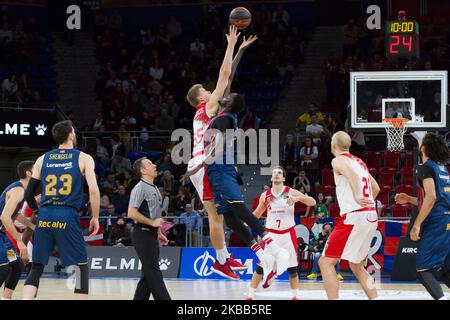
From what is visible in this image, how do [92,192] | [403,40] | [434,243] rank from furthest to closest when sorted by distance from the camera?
[403,40], [434,243], [92,192]

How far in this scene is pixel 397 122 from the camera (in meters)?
18.6

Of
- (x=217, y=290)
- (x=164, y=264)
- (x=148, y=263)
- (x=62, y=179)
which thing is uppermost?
(x=62, y=179)

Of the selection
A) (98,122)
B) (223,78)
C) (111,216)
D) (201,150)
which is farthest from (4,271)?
(98,122)

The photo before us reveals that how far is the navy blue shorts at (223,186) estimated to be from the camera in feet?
33.4

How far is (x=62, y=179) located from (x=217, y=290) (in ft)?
23.5

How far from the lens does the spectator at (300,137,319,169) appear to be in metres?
22.6

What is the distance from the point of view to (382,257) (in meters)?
19.4

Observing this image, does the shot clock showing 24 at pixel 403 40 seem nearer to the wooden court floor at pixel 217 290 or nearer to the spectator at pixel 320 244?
the spectator at pixel 320 244

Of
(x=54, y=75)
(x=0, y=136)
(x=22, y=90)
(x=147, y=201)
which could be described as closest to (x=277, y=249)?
(x=147, y=201)

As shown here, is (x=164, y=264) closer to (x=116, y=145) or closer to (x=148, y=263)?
(x=116, y=145)

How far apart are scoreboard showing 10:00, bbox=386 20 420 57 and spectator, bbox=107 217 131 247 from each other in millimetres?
7128

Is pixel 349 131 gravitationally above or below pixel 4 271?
above

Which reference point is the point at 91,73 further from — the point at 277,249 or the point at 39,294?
the point at 277,249

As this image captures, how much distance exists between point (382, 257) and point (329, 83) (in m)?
6.98
